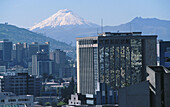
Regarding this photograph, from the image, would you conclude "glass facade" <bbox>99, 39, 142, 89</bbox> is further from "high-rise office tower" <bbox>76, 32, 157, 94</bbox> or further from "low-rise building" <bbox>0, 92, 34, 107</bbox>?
"low-rise building" <bbox>0, 92, 34, 107</bbox>

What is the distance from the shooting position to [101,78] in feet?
548

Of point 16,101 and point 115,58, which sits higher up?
point 115,58

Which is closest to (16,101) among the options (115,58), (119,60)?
(115,58)

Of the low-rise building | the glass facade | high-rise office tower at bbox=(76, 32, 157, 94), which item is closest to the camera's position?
the low-rise building

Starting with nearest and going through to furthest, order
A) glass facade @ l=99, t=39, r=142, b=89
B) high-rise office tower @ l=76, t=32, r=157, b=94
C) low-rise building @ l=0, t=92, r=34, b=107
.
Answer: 1. low-rise building @ l=0, t=92, r=34, b=107
2. glass facade @ l=99, t=39, r=142, b=89
3. high-rise office tower @ l=76, t=32, r=157, b=94

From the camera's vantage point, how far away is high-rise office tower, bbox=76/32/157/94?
167750 millimetres

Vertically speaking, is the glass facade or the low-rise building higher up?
the glass facade

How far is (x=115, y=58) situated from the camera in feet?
562

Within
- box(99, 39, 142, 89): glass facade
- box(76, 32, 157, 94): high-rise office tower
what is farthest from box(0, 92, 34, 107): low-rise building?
box(99, 39, 142, 89): glass facade

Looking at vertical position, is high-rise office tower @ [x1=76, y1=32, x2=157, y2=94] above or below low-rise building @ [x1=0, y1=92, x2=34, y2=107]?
above

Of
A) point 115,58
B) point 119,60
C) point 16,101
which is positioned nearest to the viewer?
point 16,101

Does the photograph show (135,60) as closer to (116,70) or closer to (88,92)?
(116,70)

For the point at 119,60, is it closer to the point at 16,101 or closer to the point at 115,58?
the point at 115,58

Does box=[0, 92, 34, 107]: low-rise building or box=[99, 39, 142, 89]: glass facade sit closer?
box=[0, 92, 34, 107]: low-rise building
